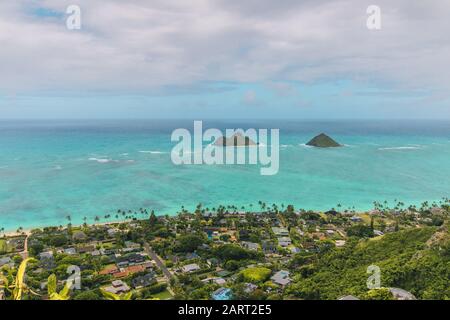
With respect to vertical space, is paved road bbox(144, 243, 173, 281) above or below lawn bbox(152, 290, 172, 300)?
above

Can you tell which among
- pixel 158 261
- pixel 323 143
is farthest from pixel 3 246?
pixel 323 143

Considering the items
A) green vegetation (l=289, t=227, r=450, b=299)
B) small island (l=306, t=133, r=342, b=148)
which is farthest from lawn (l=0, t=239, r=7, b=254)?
Answer: small island (l=306, t=133, r=342, b=148)

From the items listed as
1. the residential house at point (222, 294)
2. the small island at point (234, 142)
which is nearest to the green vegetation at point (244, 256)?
the residential house at point (222, 294)

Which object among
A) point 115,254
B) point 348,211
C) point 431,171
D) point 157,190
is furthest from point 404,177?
point 115,254

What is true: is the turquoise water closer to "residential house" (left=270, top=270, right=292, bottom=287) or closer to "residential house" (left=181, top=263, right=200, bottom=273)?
"residential house" (left=181, top=263, right=200, bottom=273)

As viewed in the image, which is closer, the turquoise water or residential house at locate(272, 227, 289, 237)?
residential house at locate(272, 227, 289, 237)

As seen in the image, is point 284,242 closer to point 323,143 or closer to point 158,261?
point 158,261

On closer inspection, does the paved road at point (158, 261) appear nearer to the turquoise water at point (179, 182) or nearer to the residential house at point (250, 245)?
the residential house at point (250, 245)

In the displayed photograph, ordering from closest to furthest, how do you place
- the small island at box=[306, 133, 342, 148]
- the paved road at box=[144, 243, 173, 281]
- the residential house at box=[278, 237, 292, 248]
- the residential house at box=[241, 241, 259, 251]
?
the paved road at box=[144, 243, 173, 281] < the residential house at box=[241, 241, 259, 251] < the residential house at box=[278, 237, 292, 248] < the small island at box=[306, 133, 342, 148]
